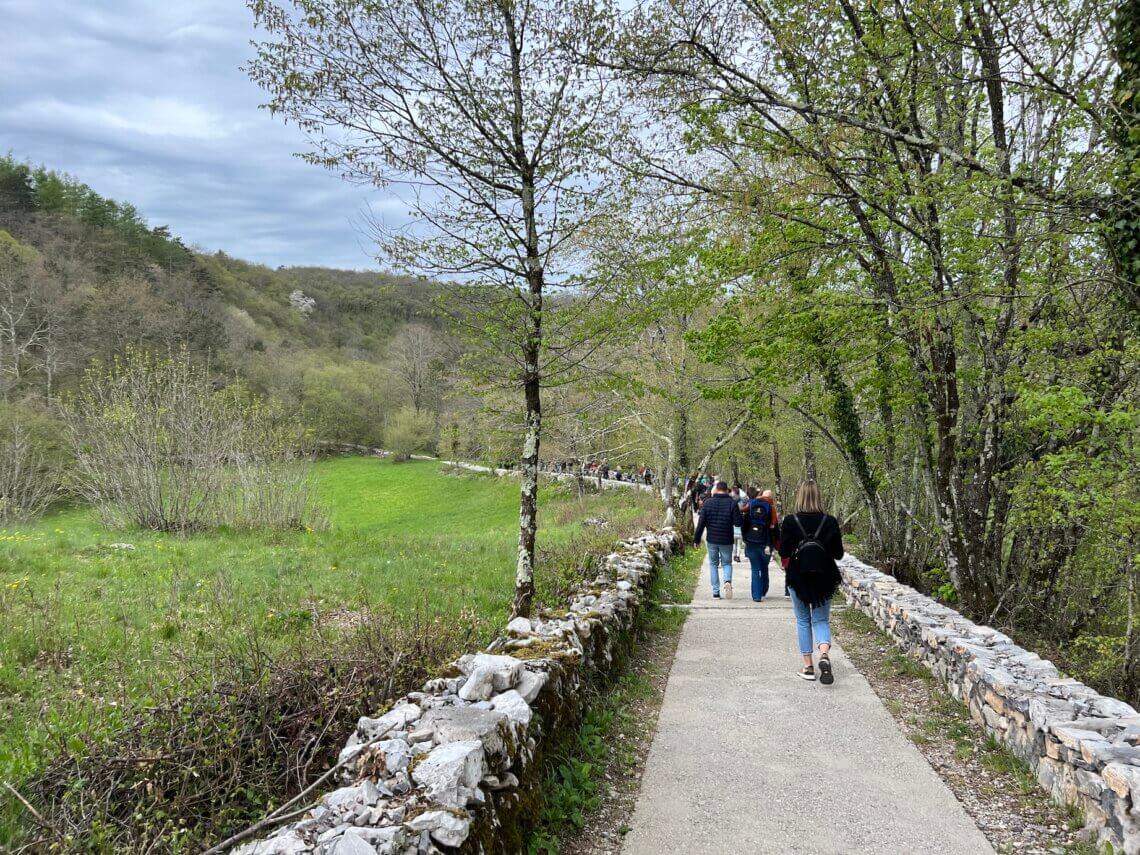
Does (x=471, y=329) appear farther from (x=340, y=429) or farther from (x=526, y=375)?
(x=340, y=429)

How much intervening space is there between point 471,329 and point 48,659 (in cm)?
493

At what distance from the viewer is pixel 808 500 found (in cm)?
632

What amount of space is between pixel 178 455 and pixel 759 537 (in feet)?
41.9

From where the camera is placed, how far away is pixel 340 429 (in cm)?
5584

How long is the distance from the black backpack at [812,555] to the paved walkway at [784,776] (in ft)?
3.77

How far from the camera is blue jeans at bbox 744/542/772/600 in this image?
33.0 feet

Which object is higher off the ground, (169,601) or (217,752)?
(217,752)

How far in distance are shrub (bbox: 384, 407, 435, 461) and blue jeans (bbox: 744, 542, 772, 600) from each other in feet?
154

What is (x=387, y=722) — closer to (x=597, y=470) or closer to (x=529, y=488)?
(x=529, y=488)

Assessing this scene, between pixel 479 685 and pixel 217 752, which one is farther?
pixel 479 685

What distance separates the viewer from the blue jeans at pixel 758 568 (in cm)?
1005

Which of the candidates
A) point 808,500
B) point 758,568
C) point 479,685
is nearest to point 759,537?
point 758,568

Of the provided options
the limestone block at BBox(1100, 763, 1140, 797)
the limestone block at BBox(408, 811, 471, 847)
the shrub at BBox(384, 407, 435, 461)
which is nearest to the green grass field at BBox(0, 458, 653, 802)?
the limestone block at BBox(408, 811, 471, 847)

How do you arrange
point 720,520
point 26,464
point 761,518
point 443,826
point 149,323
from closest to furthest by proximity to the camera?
point 443,826 → point 761,518 → point 720,520 → point 26,464 → point 149,323
